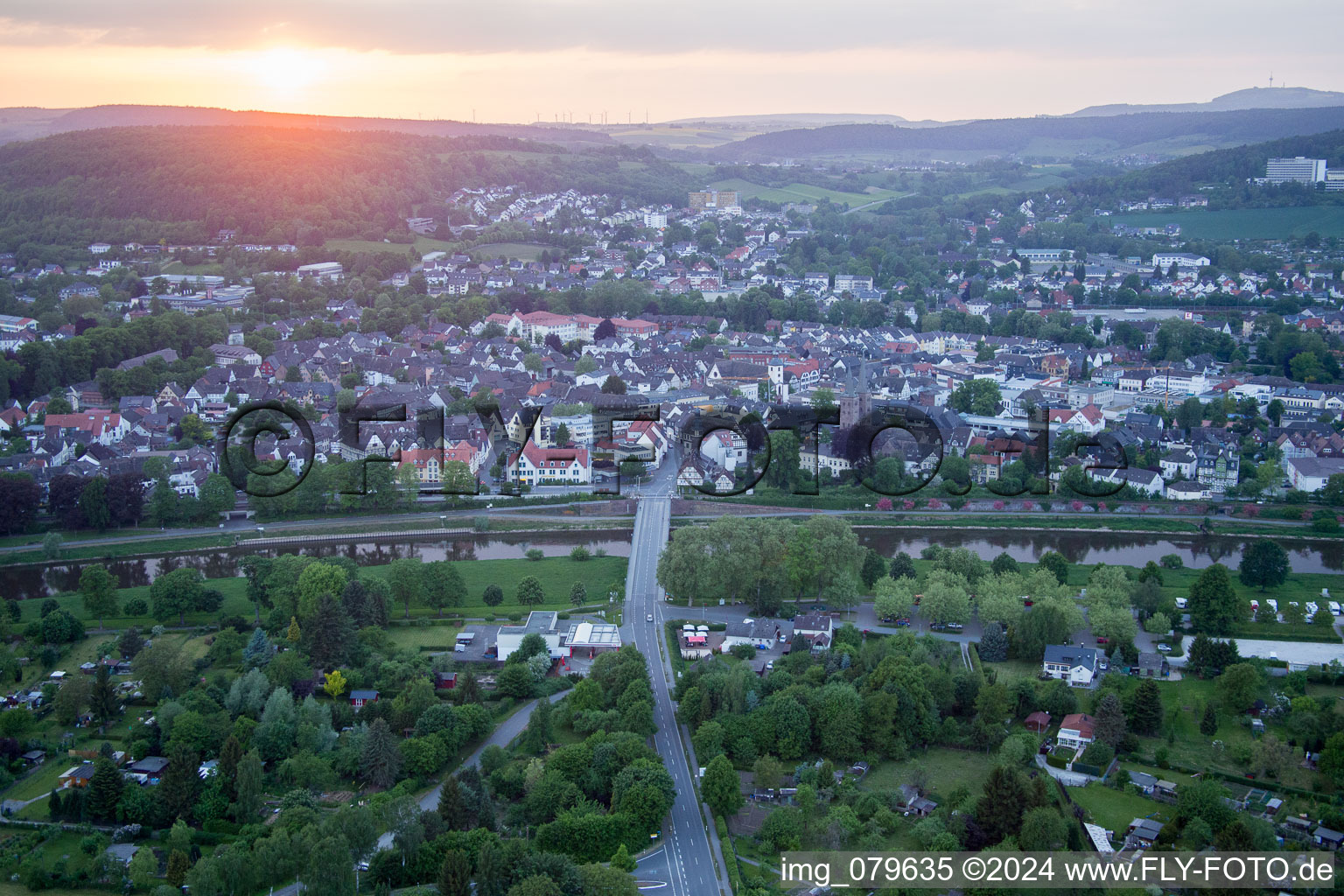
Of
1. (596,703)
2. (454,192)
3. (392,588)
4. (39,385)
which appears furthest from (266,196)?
(596,703)

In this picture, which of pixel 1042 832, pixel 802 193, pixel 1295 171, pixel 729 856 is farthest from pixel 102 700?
pixel 802 193

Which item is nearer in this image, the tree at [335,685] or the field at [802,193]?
the tree at [335,685]

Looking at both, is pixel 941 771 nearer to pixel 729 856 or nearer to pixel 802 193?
pixel 729 856

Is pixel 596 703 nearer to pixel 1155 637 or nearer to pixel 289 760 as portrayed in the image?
pixel 289 760

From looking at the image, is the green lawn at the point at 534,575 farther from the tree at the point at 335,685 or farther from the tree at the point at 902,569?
the tree at the point at 902,569

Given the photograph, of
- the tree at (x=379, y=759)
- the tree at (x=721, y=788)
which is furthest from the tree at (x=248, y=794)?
the tree at (x=721, y=788)

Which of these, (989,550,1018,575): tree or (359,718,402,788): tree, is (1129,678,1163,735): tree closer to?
(989,550,1018,575): tree

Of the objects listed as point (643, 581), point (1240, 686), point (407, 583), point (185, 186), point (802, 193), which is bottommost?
point (643, 581)
